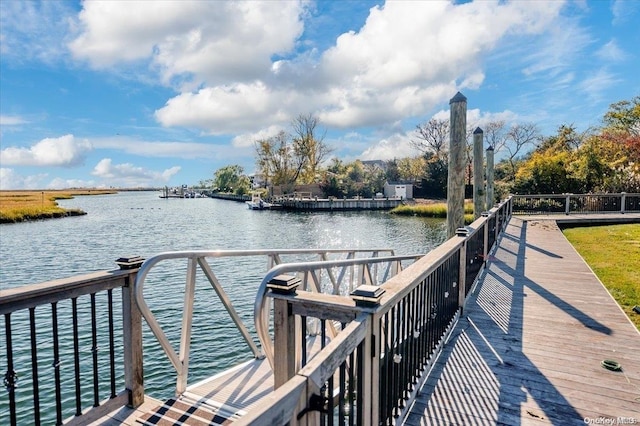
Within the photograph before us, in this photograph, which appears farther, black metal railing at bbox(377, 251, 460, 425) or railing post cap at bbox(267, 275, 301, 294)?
black metal railing at bbox(377, 251, 460, 425)

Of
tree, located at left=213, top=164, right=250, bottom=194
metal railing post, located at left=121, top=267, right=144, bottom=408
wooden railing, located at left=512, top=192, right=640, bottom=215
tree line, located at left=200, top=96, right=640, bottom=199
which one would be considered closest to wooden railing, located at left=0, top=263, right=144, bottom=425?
metal railing post, located at left=121, top=267, right=144, bottom=408

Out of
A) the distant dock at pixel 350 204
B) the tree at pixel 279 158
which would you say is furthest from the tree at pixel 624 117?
the tree at pixel 279 158

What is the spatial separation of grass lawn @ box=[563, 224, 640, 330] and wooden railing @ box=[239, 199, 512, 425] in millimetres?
3147

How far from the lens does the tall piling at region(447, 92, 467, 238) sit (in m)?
5.93

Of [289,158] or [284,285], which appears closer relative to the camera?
[284,285]

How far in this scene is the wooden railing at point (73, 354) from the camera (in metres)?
2.08

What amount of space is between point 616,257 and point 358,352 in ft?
29.2

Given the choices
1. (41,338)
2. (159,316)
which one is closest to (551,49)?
(159,316)

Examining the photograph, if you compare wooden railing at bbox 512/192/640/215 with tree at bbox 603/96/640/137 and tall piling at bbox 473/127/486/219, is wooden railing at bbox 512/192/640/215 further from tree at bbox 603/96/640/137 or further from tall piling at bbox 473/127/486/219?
tree at bbox 603/96/640/137

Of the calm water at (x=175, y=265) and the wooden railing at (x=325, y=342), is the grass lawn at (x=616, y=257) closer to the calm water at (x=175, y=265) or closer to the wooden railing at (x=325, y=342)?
the wooden railing at (x=325, y=342)

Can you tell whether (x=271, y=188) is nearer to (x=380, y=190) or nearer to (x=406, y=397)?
(x=380, y=190)

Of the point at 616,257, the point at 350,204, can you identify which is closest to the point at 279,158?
the point at 350,204

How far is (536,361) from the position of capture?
10.5ft

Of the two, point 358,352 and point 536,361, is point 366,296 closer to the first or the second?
→ point 358,352
